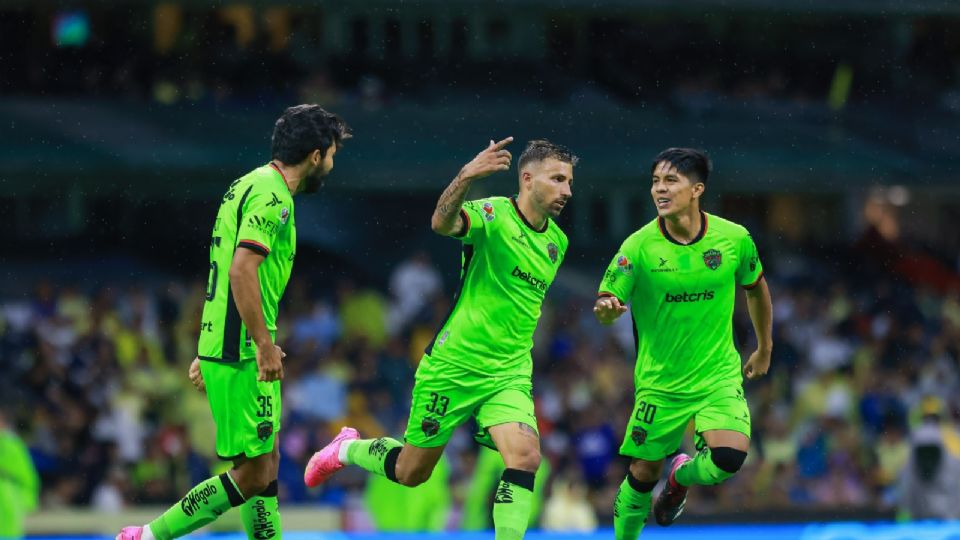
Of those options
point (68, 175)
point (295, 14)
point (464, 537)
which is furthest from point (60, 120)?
point (464, 537)

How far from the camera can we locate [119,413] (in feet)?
55.9

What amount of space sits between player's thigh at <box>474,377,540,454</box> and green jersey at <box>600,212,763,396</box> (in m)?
0.79

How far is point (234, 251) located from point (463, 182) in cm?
123

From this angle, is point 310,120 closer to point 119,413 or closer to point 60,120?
point 119,413

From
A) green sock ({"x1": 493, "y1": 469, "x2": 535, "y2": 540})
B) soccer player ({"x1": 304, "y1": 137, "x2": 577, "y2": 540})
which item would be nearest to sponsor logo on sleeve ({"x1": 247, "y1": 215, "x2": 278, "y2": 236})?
soccer player ({"x1": 304, "y1": 137, "x2": 577, "y2": 540})

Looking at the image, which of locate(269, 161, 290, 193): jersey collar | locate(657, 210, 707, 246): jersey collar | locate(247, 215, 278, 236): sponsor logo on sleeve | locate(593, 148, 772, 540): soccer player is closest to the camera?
locate(247, 215, 278, 236): sponsor logo on sleeve

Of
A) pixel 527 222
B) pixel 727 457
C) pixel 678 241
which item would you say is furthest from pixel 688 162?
pixel 727 457

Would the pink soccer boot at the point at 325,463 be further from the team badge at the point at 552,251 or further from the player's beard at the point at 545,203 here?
the player's beard at the point at 545,203

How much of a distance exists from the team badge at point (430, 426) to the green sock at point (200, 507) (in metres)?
1.14

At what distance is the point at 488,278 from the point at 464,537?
3441 mm

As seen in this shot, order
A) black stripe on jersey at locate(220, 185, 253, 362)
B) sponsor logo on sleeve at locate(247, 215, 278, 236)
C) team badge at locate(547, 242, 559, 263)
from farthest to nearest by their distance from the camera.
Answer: team badge at locate(547, 242, 559, 263), black stripe on jersey at locate(220, 185, 253, 362), sponsor logo on sleeve at locate(247, 215, 278, 236)

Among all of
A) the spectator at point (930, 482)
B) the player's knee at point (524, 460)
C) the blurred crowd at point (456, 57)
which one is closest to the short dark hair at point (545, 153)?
the player's knee at point (524, 460)

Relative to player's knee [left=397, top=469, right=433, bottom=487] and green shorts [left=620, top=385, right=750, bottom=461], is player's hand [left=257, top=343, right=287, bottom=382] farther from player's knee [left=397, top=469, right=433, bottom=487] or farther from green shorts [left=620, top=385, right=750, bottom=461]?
green shorts [left=620, top=385, right=750, bottom=461]

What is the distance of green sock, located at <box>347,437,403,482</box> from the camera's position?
944 cm
